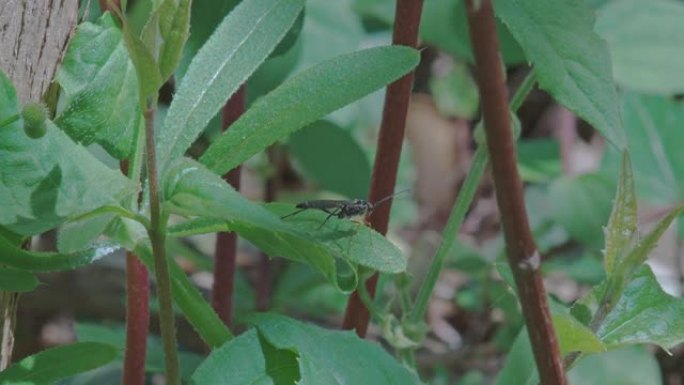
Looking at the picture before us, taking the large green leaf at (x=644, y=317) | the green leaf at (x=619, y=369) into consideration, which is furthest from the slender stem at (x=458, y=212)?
the green leaf at (x=619, y=369)

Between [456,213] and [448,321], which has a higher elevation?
[456,213]

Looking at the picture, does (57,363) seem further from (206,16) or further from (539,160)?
(539,160)

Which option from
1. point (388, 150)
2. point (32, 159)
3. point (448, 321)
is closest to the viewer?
point (32, 159)

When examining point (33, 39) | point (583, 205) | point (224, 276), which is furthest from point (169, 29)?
point (583, 205)

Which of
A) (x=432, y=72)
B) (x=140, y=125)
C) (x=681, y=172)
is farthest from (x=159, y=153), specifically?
(x=432, y=72)

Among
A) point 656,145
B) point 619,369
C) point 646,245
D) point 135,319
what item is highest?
point 646,245

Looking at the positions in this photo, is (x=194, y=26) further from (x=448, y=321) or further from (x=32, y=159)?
(x=448, y=321)
